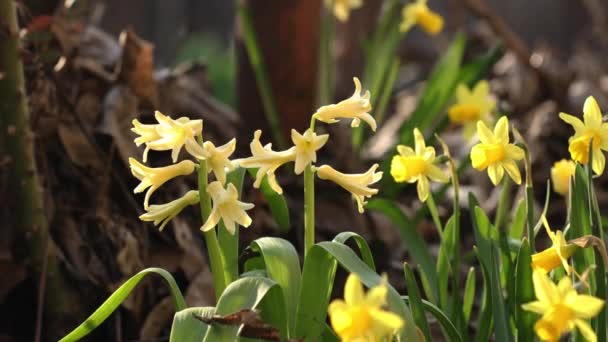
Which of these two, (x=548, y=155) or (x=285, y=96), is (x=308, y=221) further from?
(x=548, y=155)

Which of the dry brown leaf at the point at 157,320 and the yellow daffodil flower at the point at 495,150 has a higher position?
the yellow daffodil flower at the point at 495,150

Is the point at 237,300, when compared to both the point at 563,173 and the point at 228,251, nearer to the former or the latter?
the point at 228,251

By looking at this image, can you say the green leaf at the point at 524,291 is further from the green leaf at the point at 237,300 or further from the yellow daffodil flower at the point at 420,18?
the yellow daffodil flower at the point at 420,18

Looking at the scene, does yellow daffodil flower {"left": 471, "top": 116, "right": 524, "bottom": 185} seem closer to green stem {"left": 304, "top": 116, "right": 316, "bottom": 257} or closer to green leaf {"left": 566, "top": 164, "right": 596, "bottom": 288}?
green leaf {"left": 566, "top": 164, "right": 596, "bottom": 288}

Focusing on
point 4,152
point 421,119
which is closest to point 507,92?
point 421,119

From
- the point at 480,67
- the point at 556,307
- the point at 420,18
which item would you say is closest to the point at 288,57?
the point at 420,18

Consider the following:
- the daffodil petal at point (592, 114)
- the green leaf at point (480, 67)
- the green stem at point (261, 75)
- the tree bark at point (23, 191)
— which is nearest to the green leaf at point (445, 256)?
the daffodil petal at point (592, 114)

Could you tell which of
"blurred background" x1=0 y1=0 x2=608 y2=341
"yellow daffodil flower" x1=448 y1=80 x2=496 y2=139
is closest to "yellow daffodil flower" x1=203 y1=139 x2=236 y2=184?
"blurred background" x1=0 y1=0 x2=608 y2=341
